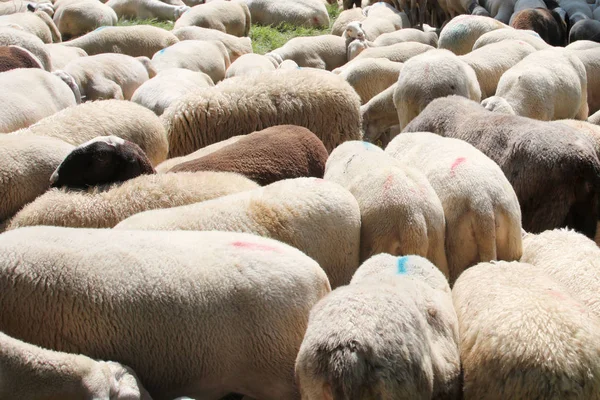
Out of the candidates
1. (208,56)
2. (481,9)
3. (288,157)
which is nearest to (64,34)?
(208,56)

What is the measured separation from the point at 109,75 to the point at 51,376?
21.4 feet

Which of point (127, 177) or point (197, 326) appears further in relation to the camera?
point (127, 177)

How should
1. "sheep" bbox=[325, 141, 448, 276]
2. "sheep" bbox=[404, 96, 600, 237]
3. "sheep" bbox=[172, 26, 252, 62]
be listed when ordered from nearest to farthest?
1. "sheep" bbox=[325, 141, 448, 276]
2. "sheep" bbox=[404, 96, 600, 237]
3. "sheep" bbox=[172, 26, 252, 62]

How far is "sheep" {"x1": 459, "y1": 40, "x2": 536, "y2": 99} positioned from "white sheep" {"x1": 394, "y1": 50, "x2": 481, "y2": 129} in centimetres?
98

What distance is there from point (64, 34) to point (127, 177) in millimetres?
9190

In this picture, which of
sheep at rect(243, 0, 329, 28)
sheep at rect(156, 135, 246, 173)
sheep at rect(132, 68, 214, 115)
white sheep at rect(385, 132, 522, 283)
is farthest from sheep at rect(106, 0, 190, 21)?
white sheep at rect(385, 132, 522, 283)

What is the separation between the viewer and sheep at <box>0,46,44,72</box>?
8.17 meters

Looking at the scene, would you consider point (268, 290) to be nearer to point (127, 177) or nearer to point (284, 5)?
point (127, 177)

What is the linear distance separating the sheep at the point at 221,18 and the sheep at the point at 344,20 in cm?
159

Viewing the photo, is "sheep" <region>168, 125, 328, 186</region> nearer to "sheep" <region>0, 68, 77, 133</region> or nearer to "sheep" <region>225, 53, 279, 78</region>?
"sheep" <region>0, 68, 77, 133</region>

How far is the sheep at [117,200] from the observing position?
15.8ft

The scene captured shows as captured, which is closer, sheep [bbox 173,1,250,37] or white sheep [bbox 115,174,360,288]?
white sheep [bbox 115,174,360,288]

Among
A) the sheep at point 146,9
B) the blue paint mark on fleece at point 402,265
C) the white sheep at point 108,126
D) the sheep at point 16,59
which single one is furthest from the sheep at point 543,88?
the sheep at point 146,9

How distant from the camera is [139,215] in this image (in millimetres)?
4621
